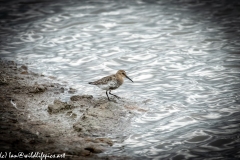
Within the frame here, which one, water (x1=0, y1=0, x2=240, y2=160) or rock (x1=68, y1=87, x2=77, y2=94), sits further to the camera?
rock (x1=68, y1=87, x2=77, y2=94)

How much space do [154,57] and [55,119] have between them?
22.5 ft

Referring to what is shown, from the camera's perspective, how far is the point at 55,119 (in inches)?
347

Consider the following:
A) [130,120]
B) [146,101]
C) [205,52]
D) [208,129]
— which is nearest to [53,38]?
[205,52]

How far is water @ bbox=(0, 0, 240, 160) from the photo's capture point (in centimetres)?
837

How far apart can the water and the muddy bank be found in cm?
52

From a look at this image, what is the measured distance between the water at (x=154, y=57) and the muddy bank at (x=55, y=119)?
52 cm

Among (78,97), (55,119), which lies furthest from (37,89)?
(55,119)

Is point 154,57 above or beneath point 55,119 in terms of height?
beneath

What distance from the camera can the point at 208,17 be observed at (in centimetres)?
2006

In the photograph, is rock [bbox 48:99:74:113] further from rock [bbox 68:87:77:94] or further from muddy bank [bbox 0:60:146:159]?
rock [bbox 68:87:77:94]

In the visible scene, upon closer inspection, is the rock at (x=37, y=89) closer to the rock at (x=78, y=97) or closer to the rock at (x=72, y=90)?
the rock at (x=72, y=90)

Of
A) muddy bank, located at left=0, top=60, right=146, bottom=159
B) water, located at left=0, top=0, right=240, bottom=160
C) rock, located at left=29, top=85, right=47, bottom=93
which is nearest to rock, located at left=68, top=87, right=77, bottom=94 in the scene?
muddy bank, located at left=0, top=60, right=146, bottom=159

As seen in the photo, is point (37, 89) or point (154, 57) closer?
point (37, 89)

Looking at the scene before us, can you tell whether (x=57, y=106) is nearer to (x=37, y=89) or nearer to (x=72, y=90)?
(x=37, y=89)
